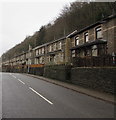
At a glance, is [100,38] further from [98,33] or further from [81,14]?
[81,14]

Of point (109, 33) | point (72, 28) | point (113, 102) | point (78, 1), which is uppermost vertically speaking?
point (78, 1)

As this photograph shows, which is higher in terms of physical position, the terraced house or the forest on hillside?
the forest on hillside

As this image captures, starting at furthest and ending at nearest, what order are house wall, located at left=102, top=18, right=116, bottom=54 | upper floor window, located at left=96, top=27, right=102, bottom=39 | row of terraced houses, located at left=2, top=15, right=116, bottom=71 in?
upper floor window, located at left=96, top=27, right=102, bottom=39
house wall, located at left=102, top=18, right=116, bottom=54
row of terraced houses, located at left=2, top=15, right=116, bottom=71

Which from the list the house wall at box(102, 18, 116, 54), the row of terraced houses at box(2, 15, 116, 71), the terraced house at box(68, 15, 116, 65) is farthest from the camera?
the terraced house at box(68, 15, 116, 65)

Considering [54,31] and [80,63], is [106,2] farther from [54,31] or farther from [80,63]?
[54,31]

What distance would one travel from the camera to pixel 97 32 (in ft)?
90.9

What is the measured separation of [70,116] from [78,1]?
49.4 metres

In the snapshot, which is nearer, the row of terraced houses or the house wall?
the row of terraced houses

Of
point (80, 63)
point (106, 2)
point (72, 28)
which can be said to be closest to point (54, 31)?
point (72, 28)

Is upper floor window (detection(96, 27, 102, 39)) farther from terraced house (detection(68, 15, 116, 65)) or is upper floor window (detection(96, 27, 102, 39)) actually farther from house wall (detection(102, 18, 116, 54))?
house wall (detection(102, 18, 116, 54))

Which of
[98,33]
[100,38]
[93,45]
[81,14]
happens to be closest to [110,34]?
[100,38]

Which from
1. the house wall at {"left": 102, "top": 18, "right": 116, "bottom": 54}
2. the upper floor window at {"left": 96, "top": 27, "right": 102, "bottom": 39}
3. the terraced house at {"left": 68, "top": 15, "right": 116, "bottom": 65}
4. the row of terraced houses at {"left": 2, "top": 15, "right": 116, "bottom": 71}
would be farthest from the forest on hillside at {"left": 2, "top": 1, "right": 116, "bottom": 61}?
the house wall at {"left": 102, "top": 18, "right": 116, "bottom": 54}

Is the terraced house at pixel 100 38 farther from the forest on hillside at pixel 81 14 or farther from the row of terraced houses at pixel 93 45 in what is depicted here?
the forest on hillside at pixel 81 14

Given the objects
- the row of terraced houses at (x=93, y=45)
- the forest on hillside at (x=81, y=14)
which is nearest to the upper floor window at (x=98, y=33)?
the row of terraced houses at (x=93, y=45)
